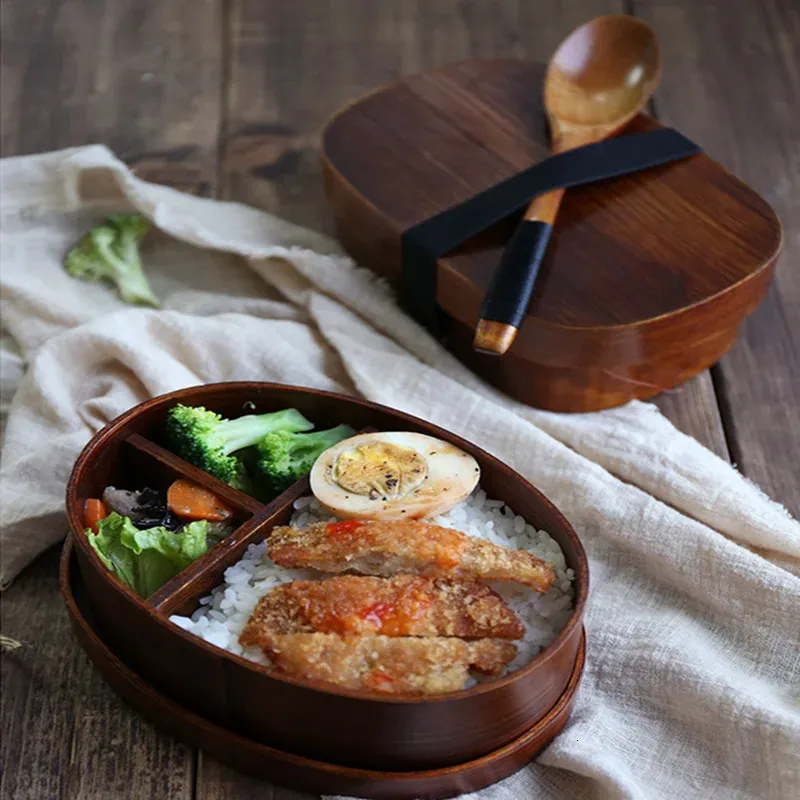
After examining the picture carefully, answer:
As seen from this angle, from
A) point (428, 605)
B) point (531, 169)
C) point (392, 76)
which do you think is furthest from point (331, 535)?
point (392, 76)

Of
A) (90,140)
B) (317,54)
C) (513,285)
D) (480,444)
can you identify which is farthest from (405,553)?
(317,54)

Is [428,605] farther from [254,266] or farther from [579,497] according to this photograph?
[254,266]

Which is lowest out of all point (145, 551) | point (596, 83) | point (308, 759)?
point (308, 759)

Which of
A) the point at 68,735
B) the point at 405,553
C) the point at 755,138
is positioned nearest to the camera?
the point at 405,553

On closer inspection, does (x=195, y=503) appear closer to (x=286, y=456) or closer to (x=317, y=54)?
(x=286, y=456)

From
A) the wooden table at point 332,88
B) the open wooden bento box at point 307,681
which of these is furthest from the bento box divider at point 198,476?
the wooden table at point 332,88

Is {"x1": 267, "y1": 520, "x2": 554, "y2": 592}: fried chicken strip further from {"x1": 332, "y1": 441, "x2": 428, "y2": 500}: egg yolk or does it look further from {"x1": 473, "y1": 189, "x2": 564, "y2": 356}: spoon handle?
{"x1": 473, "y1": 189, "x2": 564, "y2": 356}: spoon handle
